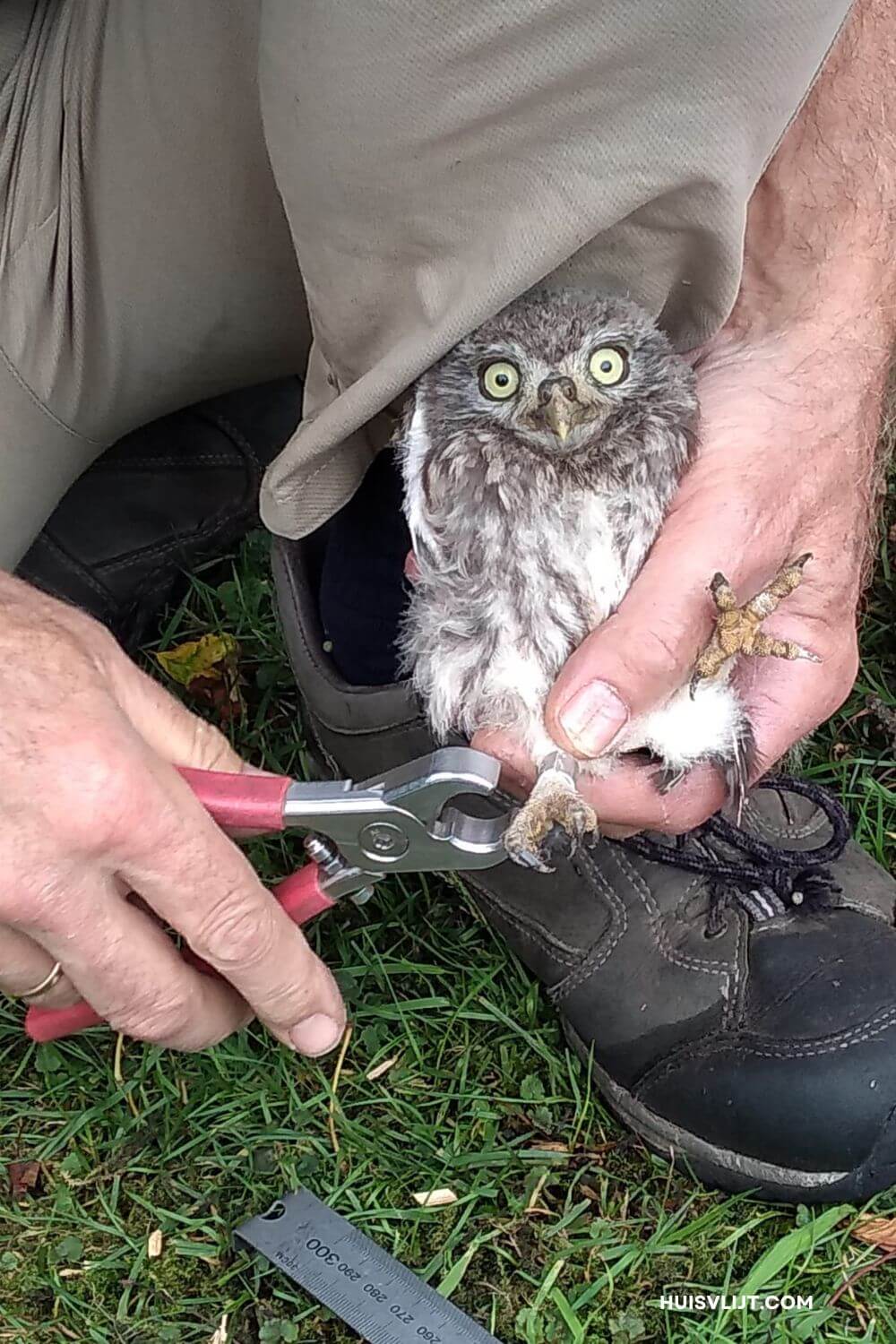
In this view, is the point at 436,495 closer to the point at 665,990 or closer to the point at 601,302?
the point at 601,302

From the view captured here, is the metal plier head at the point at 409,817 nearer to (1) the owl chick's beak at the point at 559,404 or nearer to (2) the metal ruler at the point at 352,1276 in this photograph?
(1) the owl chick's beak at the point at 559,404

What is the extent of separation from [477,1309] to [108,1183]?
596 millimetres

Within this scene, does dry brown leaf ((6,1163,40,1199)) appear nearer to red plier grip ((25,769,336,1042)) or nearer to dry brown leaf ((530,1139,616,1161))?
red plier grip ((25,769,336,1042))

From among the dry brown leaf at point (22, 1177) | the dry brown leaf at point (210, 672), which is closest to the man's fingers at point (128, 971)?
the dry brown leaf at point (22, 1177)

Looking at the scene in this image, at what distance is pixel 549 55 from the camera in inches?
55.2

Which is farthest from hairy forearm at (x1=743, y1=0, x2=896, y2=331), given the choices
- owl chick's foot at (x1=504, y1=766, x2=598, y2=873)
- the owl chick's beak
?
owl chick's foot at (x1=504, y1=766, x2=598, y2=873)

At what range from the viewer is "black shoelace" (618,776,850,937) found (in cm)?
216

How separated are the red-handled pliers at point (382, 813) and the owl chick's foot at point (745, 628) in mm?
309

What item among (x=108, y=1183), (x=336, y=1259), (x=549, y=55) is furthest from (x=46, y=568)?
(x=549, y=55)

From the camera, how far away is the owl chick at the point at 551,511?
1.66 meters

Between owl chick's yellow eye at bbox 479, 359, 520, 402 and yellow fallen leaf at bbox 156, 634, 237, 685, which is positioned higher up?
owl chick's yellow eye at bbox 479, 359, 520, 402

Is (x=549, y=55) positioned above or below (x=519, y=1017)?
above

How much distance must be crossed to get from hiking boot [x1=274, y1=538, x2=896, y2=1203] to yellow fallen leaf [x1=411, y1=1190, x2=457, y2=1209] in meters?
0.30

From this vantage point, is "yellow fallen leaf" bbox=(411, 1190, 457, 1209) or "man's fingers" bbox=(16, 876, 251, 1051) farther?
"yellow fallen leaf" bbox=(411, 1190, 457, 1209)
